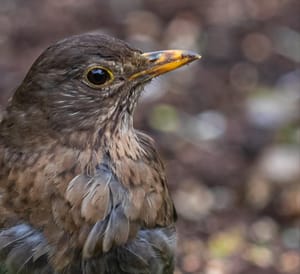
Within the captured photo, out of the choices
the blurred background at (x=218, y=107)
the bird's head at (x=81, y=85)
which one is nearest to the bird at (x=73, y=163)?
the bird's head at (x=81, y=85)

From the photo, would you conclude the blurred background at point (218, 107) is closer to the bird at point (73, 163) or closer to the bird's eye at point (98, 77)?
the bird at point (73, 163)

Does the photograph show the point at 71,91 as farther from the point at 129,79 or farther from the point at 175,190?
the point at 175,190

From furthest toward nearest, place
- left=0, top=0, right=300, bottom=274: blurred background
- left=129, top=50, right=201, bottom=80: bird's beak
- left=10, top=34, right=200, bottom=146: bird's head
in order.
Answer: left=0, top=0, right=300, bottom=274: blurred background < left=129, top=50, right=201, bottom=80: bird's beak < left=10, top=34, right=200, bottom=146: bird's head

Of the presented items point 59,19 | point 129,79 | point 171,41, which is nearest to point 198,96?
point 171,41

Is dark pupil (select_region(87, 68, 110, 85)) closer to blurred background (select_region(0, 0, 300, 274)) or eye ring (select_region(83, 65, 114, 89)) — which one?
eye ring (select_region(83, 65, 114, 89))

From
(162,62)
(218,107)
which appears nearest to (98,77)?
(162,62)

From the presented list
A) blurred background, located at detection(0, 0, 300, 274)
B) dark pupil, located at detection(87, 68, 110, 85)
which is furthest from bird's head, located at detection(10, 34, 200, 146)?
blurred background, located at detection(0, 0, 300, 274)

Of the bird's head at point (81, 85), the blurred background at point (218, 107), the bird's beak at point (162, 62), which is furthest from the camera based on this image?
the blurred background at point (218, 107)
